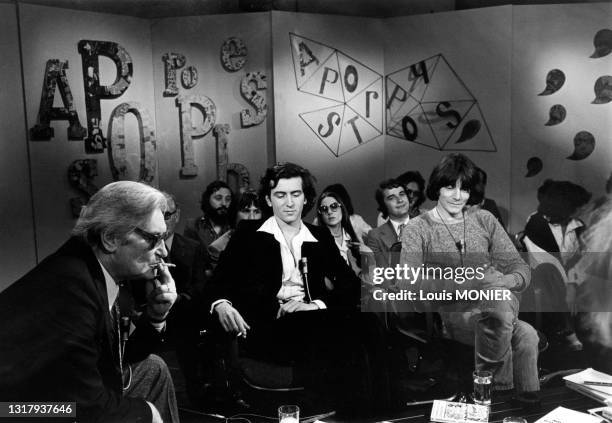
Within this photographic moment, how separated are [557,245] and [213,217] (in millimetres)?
1616

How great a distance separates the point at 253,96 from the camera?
8.30ft

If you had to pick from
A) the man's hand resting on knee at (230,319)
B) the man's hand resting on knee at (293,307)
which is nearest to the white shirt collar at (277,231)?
the man's hand resting on knee at (293,307)

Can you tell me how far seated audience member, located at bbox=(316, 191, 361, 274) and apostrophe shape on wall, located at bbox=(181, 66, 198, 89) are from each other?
0.79 meters

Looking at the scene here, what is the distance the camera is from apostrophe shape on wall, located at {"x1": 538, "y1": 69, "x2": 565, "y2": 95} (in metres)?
2.55

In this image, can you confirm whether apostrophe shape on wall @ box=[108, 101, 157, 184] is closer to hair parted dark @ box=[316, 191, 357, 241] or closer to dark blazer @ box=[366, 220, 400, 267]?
hair parted dark @ box=[316, 191, 357, 241]

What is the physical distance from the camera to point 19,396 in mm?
1951

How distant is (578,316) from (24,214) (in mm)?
2554

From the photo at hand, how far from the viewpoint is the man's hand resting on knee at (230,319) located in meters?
2.59

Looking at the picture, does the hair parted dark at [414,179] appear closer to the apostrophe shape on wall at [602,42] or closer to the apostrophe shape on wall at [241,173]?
the apostrophe shape on wall at [241,173]

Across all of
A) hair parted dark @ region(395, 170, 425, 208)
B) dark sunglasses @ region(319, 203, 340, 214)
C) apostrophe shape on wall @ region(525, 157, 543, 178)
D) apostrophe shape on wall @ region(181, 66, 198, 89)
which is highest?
apostrophe shape on wall @ region(181, 66, 198, 89)

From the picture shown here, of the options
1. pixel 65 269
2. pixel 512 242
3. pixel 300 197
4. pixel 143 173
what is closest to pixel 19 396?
pixel 65 269

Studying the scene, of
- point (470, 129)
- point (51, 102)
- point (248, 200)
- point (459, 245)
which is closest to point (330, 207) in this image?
point (248, 200)

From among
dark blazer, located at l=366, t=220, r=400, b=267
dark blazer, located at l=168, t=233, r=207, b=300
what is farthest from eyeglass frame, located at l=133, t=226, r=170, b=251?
dark blazer, located at l=366, t=220, r=400, b=267

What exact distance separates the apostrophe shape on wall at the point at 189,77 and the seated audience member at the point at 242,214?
531mm
